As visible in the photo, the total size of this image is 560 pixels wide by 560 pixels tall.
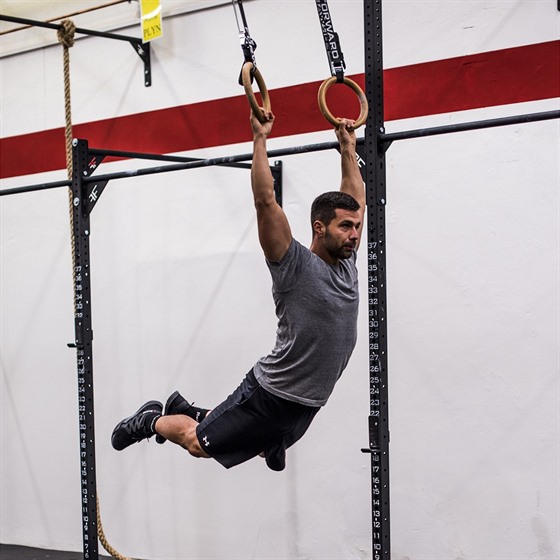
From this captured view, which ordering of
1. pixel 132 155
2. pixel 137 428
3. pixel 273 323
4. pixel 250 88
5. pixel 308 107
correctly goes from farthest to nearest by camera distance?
1. pixel 273 323
2. pixel 308 107
3. pixel 132 155
4. pixel 137 428
5. pixel 250 88

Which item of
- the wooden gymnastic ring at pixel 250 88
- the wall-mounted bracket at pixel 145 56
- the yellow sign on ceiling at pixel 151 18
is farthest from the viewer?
the wall-mounted bracket at pixel 145 56

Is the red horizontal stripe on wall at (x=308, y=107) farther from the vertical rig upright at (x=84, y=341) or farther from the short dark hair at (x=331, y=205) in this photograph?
the short dark hair at (x=331, y=205)

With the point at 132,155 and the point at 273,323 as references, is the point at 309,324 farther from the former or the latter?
the point at 273,323

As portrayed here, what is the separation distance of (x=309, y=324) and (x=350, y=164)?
0.65 m

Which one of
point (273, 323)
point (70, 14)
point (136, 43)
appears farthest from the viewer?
point (70, 14)

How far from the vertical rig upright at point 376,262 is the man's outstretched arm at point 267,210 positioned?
0.47 metres

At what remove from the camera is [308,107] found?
5.14 meters

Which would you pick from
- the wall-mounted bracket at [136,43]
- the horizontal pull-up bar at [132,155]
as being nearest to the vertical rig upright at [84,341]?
the horizontal pull-up bar at [132,155]

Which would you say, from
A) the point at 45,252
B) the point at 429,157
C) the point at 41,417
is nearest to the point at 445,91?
the point at 429,157

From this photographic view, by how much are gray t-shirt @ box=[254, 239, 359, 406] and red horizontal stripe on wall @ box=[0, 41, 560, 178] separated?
146cm

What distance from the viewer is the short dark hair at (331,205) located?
3.49 m

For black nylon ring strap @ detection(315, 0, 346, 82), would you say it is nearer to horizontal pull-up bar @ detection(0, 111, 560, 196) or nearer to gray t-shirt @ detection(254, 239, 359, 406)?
horizontal pull-up bar @ detection(0, 111, 560, 196)

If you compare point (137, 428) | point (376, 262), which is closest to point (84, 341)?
point (137, 428)

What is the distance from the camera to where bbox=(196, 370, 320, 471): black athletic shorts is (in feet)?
11.9
